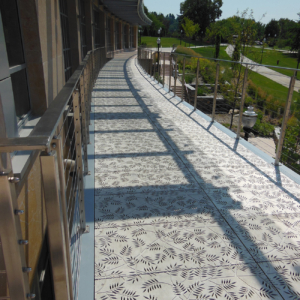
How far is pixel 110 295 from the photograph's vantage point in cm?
150

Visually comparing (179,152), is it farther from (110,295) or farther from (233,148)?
(110,295)

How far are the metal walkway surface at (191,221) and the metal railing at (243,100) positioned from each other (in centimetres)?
59

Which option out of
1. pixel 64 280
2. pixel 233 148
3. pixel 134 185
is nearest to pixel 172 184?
pixel 134 185

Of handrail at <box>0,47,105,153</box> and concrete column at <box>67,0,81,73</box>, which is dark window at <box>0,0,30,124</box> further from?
concrete column at <box>67,0,81,73</box>

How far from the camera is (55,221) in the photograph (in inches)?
31.6

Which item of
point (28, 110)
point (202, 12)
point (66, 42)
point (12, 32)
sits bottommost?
point (28, 110)

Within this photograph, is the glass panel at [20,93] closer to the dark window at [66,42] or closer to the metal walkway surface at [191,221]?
the metal walkway surface at [191,221]

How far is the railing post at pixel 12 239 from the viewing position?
0.66 m

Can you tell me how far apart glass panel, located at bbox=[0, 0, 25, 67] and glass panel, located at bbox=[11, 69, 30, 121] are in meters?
0.11

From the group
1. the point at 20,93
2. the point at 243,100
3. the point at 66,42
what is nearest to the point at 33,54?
the point at 20,93

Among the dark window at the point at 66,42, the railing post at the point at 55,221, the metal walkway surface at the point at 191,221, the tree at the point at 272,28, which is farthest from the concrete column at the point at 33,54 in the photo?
the tree at the point at 272,28

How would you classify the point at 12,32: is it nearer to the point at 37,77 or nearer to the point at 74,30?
the point at 37,77

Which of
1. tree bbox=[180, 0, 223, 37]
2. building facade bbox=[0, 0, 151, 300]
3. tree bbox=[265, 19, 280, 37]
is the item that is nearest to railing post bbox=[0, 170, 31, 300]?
building facade bbox=[0, 0, 151, 300]

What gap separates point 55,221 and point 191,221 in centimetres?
146
